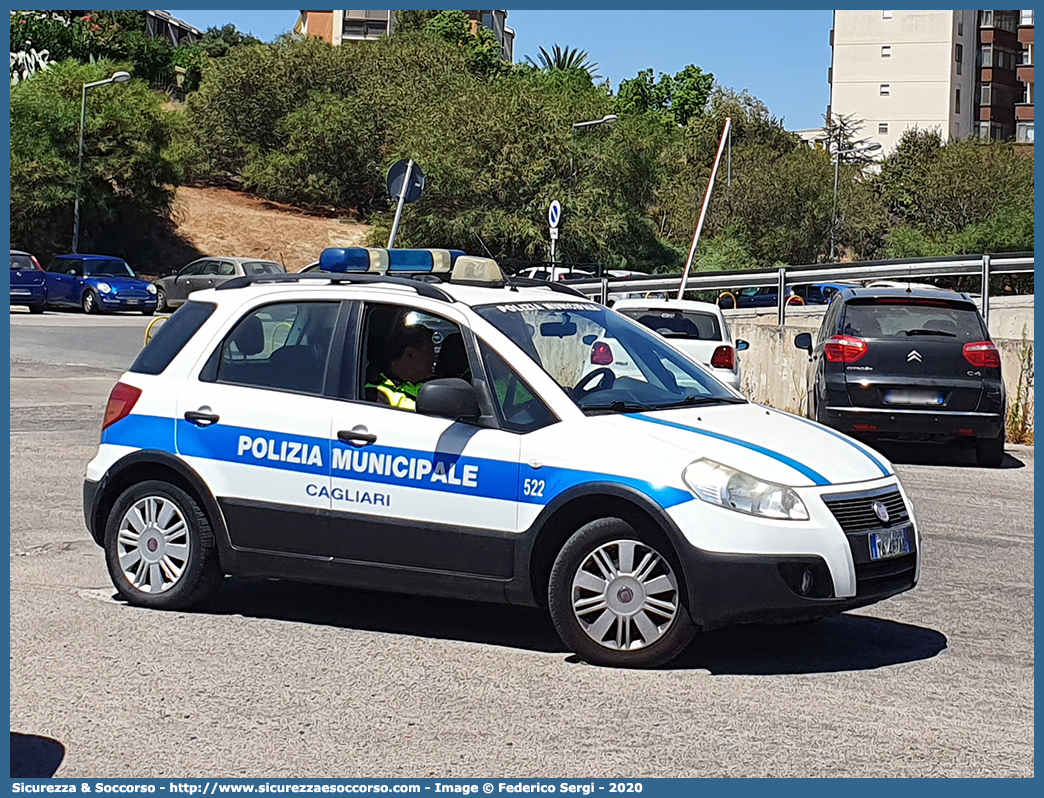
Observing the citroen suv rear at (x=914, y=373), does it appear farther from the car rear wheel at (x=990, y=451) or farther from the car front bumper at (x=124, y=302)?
the car front bumper at (x=124, y=302)

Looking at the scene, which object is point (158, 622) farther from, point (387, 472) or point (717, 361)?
point (717, 361)

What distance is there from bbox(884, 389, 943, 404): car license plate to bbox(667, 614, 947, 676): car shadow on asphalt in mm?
6561

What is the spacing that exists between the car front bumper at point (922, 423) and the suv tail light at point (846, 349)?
0.49 meters

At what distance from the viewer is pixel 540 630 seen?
693cm

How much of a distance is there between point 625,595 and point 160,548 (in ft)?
8.19

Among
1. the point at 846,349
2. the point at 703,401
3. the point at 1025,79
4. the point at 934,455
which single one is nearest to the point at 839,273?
the point at 934,455

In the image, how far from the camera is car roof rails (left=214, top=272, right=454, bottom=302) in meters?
6.98

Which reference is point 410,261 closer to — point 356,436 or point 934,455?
point 356,436

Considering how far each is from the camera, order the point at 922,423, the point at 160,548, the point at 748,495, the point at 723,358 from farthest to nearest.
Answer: the point at 723,358 → the point at 922,423 → the point at 160,548 → the point at 748,495

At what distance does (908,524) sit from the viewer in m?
6.40

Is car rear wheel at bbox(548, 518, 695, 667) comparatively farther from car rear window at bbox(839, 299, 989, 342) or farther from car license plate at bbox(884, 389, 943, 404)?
→ car rear window at bbox(839, 299, 989, 342)

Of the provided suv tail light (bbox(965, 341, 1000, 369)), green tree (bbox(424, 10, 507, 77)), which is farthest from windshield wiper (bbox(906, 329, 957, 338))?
green tree (bbox(424, 10, 507, 77))
